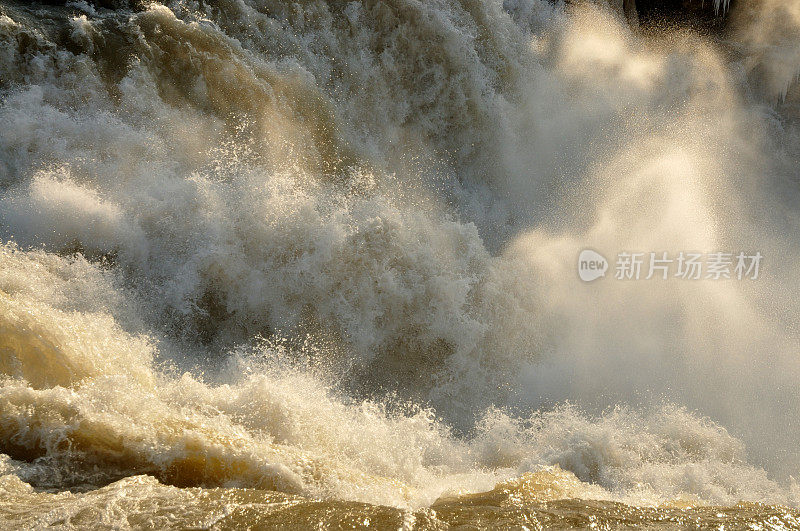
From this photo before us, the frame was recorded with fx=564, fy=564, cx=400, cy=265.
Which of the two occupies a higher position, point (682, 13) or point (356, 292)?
Result: point (682, 13)

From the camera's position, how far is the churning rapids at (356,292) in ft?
8.63

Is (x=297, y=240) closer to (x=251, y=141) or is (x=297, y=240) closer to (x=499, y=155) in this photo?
(x=251, y=141)

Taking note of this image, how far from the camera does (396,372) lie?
4789 millimetres

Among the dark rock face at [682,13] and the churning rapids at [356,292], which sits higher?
the dark rock face at [682,13]

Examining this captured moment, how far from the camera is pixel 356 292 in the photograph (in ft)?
15.7

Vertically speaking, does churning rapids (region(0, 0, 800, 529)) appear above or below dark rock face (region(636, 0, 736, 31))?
below

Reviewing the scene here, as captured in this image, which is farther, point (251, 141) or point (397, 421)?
point (251, 141)

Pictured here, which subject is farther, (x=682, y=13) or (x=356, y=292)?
(x=682, y=13)

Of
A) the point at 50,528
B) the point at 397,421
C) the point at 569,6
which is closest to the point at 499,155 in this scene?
the point at 569,6

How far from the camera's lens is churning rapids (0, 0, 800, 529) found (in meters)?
2.63

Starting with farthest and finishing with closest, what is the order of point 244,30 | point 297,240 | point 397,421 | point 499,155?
point 499,155
point 244,30
point 297,240
point 397,421

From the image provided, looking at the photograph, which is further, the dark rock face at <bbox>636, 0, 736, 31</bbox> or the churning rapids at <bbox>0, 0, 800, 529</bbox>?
the dark rock face at <bbox>636, 0, 736, 31</bbox>

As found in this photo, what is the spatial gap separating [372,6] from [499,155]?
2.53 meters

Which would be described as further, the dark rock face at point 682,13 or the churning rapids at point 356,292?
the dark rock face at point 682,13
